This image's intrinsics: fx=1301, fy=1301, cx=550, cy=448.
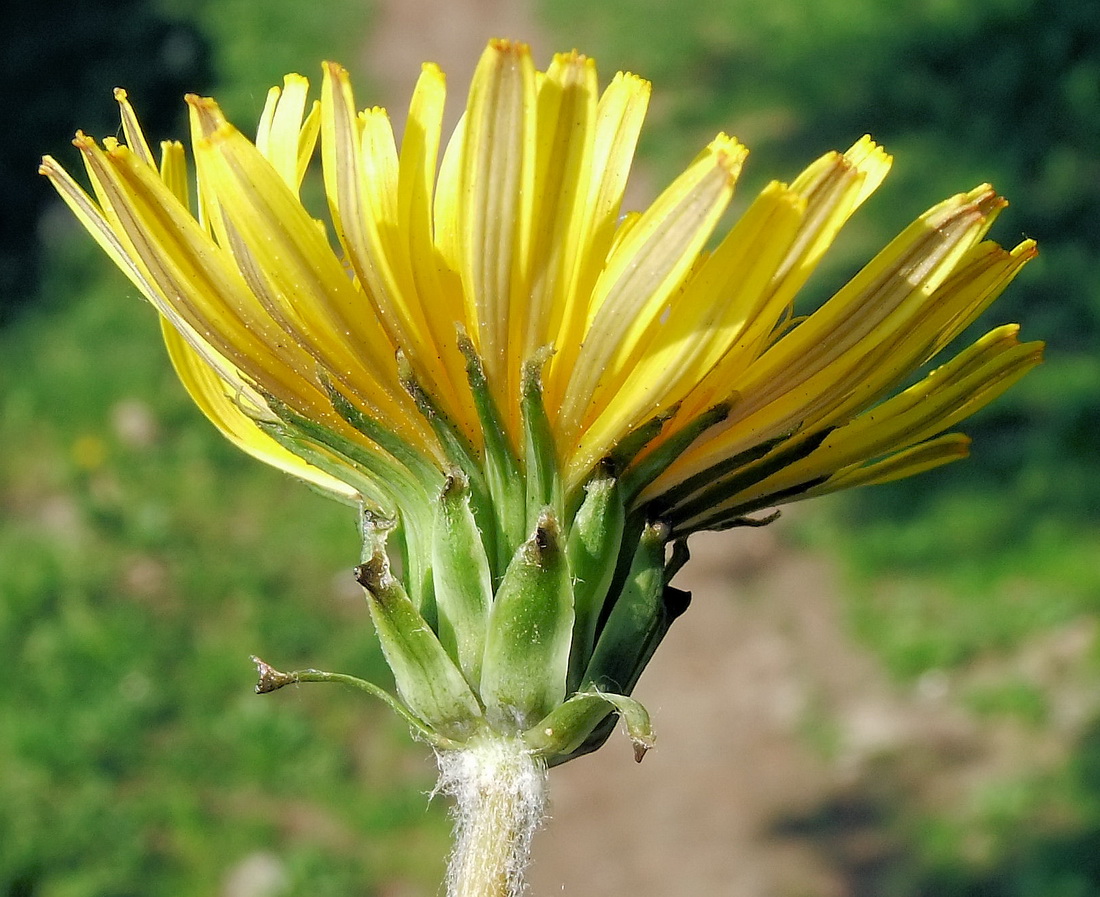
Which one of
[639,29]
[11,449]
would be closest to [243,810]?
[11,449]

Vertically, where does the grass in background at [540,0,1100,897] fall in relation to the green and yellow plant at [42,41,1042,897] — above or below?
above

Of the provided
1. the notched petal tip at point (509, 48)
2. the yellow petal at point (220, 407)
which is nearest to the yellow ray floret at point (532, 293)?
the notched petal tip at point (509, 48)

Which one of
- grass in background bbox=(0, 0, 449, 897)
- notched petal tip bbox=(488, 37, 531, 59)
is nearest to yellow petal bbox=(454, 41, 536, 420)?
notched petal tip bbox=(488, 37, 531, 59)

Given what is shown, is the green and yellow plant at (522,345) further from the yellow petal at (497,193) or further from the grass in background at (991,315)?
the grass in background at (991,315)

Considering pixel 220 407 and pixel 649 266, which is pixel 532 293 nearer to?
pixel 649 266

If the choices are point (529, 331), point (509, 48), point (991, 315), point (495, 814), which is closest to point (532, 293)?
point (529, 331)

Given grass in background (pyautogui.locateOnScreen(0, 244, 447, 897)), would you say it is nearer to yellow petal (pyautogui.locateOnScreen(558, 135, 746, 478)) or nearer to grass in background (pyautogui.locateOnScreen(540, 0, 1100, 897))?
grass in background (pyautogui.locateOnScreen(540, 0, 1100, 897))
